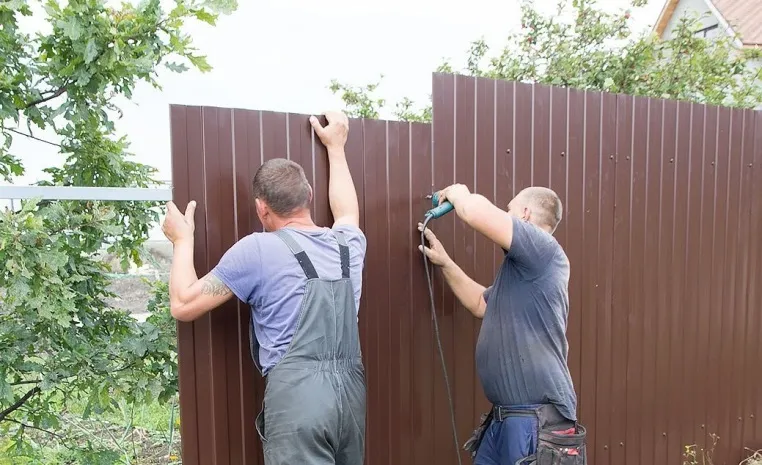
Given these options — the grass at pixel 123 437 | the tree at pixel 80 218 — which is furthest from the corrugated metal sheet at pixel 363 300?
the grass at pixel 123 437

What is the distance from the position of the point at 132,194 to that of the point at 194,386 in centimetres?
76

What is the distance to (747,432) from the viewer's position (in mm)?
3889

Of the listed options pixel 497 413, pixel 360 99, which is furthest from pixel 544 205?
pixel 360 99

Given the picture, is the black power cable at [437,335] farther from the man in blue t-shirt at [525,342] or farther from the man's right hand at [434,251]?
the man in blue t-shirt at [525,342]

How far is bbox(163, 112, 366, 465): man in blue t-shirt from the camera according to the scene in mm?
1863

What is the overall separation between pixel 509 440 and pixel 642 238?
5.58 feet

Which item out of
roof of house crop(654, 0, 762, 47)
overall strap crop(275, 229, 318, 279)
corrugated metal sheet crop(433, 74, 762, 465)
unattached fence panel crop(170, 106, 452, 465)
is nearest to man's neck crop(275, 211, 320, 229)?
overall strap crop(275, 229, 318, 279)

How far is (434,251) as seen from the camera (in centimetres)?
261

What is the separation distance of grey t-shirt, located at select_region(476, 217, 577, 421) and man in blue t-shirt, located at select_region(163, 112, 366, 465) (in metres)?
0.59

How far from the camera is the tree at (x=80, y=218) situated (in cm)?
187

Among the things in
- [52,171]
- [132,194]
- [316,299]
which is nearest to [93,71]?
[132,194]

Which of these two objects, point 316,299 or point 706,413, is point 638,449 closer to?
point 706,413

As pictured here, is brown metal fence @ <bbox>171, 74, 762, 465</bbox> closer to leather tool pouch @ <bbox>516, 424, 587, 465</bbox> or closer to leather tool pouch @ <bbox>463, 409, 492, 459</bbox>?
leather tool pouch @ <bbox>463, 409, 492, 459</bbox>

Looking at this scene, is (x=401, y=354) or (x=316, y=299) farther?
(x=401, y=354)
